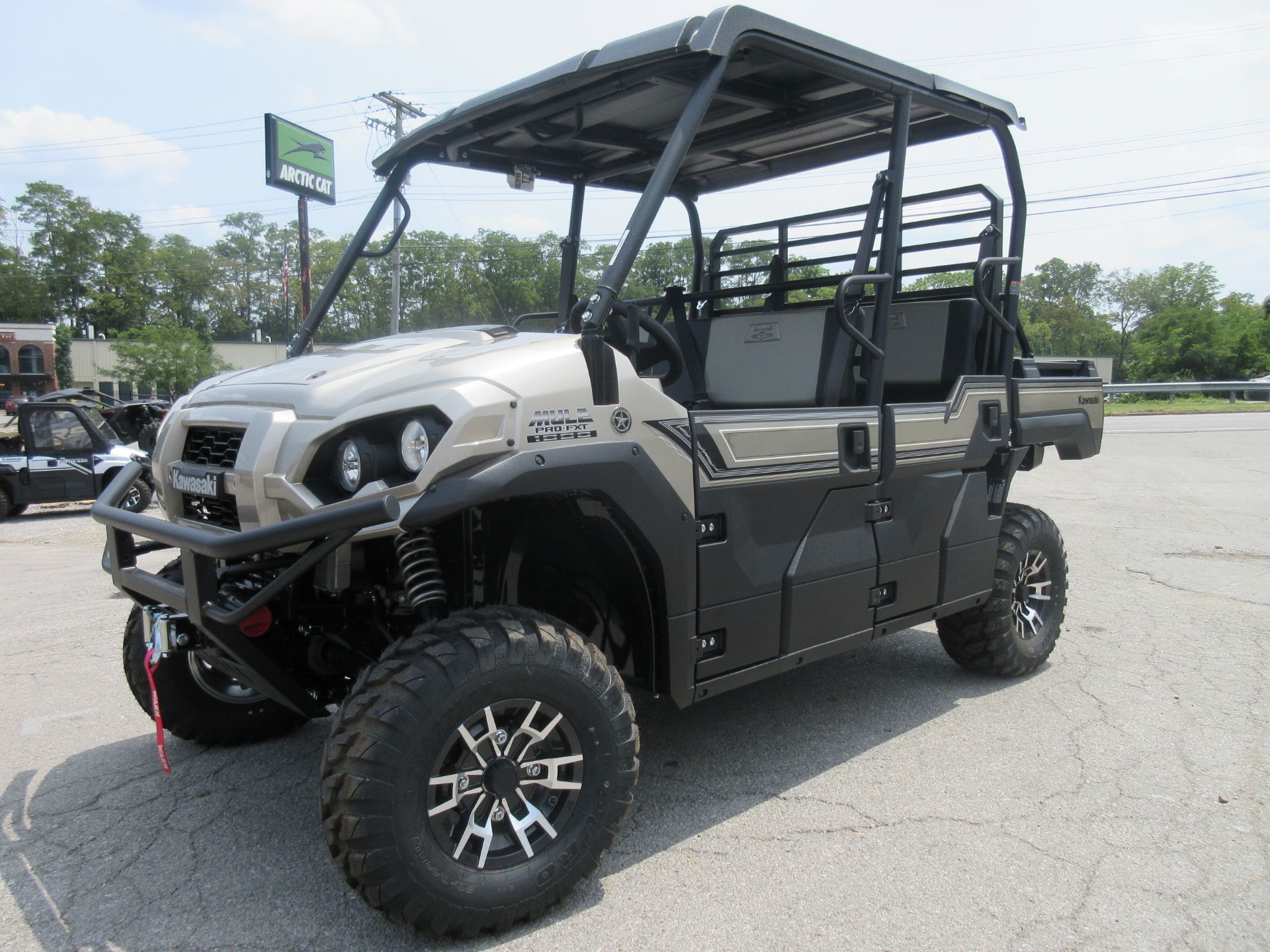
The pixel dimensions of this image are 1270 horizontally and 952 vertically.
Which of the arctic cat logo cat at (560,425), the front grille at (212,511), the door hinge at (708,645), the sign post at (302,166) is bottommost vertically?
the door hinge at (708,645)

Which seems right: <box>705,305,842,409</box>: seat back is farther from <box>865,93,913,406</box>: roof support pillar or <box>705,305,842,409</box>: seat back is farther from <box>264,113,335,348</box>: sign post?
<box>264,113,335,348</box>: sign post

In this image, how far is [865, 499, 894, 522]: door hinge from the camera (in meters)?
3.69

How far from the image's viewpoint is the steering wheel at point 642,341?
308 centimetres

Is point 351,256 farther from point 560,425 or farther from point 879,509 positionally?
point 879,509

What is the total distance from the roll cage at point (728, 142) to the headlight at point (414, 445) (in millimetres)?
554

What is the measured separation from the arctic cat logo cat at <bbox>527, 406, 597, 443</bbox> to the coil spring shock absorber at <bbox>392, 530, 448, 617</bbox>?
45 cm

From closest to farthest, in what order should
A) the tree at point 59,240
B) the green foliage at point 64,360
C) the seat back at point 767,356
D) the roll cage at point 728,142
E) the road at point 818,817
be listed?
the road at point 818,817 → the roll cage at point 728,142 → the seat back at point 767,356 → the green foliage at point 64,360 → the tree at point 59,240

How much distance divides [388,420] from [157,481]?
3.64ft

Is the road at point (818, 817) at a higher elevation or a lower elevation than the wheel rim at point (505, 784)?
lower

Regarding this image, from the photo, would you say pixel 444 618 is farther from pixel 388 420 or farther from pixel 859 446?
pixel 859 446

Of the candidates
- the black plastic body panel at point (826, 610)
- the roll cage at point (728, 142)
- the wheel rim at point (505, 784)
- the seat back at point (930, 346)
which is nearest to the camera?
the wheel rim at point (505, 784)

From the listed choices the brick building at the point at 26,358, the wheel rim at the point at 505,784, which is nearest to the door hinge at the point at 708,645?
the wheel rim at the point at 505,784

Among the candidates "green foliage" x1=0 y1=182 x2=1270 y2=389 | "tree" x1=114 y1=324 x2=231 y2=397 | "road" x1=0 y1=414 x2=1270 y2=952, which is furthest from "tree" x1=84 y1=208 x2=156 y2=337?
"road" x1=0 y1=414 x2=1270 y2=952

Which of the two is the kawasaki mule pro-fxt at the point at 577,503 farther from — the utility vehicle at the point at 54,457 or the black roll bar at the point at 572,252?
the utility vehicle at the point at 54,457
